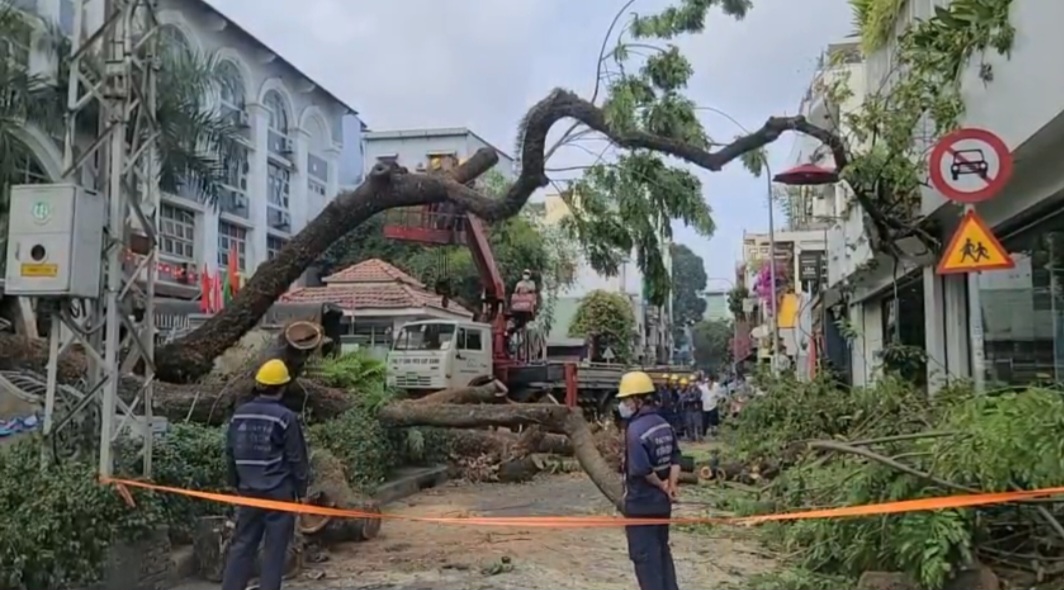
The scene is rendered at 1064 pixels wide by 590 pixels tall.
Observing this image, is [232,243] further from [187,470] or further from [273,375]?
[273,375]

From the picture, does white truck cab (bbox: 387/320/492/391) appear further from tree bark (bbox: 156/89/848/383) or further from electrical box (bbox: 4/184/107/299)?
electrical box (bbox: 4/184/107/299)

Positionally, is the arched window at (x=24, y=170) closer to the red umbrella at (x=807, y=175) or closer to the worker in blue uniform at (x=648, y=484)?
the red umbrella at (x=807, y=175)

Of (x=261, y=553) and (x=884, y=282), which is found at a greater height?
(x=884, y=282)

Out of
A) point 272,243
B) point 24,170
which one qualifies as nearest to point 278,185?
point 272,243

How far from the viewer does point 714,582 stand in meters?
7.99

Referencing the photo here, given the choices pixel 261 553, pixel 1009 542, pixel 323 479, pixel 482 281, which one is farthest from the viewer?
pixel 482 281

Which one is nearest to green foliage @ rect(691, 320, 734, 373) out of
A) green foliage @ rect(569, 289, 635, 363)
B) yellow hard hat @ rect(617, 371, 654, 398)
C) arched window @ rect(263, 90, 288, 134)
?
green foliage @ rect(569, 289, 635, 363)

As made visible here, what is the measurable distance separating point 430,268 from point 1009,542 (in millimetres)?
30231

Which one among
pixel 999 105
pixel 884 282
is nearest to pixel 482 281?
pixel 884 282

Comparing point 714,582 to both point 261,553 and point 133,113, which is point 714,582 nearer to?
point 261,553

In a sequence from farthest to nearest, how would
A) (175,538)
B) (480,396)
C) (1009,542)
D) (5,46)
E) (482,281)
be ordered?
(482,281) < (5,46) < (480,396) < (175,538) < (1009,542)

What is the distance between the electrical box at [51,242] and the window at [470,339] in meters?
14.0

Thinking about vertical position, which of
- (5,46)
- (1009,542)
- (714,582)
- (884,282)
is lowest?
(714,582)

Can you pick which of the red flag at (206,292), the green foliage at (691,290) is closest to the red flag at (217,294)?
the red flag at (206,292)
